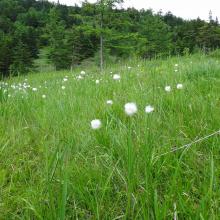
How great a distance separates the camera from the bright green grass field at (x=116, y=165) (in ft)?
3.69

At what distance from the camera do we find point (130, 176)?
1.16 metres

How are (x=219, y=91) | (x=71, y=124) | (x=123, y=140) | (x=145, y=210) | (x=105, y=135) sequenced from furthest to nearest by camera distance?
(x=219, y=91) < (x=71, y=124) < (x=105, y=135) < (x=123, y=140) < (x=145, y=210)

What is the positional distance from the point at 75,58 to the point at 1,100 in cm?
4813

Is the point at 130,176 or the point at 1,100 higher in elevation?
the point at 130,176

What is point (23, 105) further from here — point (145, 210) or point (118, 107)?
point (145, 210)

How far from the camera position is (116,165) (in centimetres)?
126

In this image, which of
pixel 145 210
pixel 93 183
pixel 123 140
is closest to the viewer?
pixel 145 210

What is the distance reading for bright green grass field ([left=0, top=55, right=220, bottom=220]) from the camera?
112 centimetres

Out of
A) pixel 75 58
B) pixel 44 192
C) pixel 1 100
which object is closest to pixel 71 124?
pixel 44 192

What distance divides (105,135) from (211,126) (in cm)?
69

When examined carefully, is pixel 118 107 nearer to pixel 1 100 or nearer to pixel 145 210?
pixel 145 210

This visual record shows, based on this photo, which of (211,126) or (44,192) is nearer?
(44,192)

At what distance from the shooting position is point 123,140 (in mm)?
1545

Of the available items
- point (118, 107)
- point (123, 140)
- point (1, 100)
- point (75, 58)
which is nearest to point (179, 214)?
point (123, 140)
